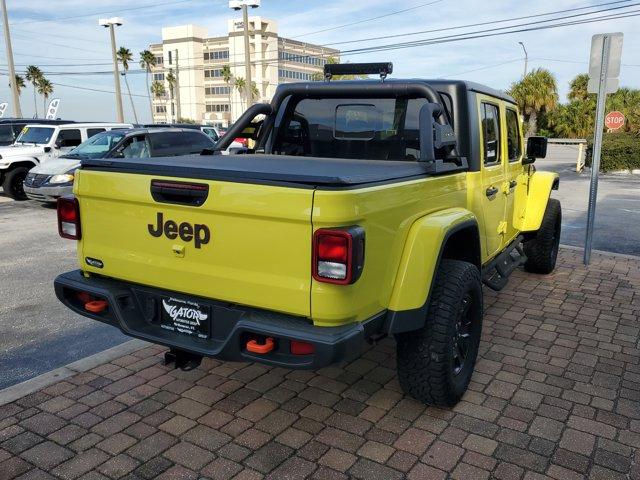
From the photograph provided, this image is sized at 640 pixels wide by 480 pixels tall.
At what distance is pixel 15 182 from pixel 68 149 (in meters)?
Result: 1.43

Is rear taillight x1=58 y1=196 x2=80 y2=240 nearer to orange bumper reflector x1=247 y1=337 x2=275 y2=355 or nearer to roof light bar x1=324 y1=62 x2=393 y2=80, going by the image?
orange bumper reflector x1=247 y1=337 x2=275 y2=355

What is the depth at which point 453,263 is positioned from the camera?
11.4ft

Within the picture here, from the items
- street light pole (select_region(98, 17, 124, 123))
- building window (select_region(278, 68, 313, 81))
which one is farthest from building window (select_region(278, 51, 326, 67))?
street light pole (select_region(98, 17, 124, 123))

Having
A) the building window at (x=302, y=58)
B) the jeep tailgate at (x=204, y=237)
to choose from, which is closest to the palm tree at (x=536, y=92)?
the jeep tailgate at (x=204, y=237)

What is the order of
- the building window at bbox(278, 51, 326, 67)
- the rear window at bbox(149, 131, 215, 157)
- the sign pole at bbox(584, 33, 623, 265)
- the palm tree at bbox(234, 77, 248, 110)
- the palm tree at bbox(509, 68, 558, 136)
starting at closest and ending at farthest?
the sign pole at bbox(584, 33, 623, 265), the rear window at bbox(149, 131, 215, 157), the palm tree at bbox(509, 68, 558, 136), the palm tree at bbox(234, 77, 248, 110), the building window at bbox(278, 51, 326, 67)

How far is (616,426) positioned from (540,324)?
1.79 meters

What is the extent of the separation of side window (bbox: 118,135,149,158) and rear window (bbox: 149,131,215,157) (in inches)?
6.3

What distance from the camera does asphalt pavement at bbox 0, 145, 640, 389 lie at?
4414mm

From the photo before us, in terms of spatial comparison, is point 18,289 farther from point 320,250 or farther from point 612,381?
point 612,381

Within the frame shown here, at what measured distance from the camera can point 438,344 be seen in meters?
3.19

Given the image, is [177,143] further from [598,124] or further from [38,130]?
[598,124]

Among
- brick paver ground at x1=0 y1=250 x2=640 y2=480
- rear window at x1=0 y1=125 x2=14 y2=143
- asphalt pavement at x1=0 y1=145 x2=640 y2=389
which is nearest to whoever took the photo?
brick paver ground at x1=0 y1=250 x2=640 y2=480

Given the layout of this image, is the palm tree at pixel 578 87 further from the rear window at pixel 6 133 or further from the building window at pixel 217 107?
the building window at pixel 217 107

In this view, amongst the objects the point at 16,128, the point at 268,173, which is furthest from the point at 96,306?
the point at 16,128
